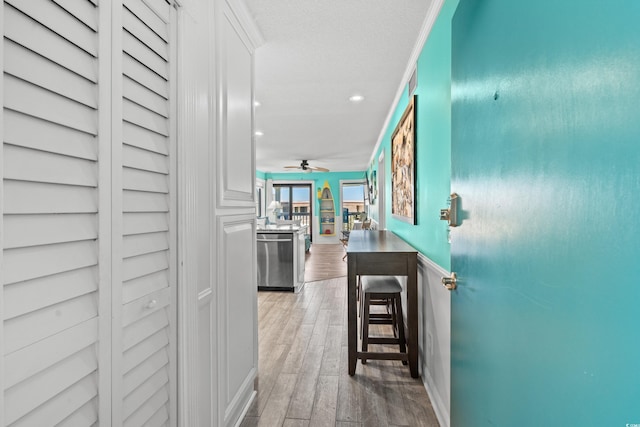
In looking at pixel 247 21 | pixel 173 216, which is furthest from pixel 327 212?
pixel 173 216

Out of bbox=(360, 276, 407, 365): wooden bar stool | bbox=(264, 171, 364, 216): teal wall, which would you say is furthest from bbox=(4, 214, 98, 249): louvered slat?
bbox=(264, 171, 364, 216): teal wall

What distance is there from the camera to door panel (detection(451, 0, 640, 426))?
0.44m

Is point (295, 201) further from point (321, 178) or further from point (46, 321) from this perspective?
point (46, 321)

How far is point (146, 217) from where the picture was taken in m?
1.03

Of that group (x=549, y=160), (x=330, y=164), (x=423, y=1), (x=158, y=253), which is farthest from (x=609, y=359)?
(x=330, y=164)

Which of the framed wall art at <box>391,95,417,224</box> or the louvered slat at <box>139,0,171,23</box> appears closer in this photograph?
the louvered slat at <box>139,0,171,23</box>

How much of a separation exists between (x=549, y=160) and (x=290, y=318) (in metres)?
3.31

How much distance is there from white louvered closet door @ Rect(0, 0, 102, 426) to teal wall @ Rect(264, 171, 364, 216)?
32.9 ft

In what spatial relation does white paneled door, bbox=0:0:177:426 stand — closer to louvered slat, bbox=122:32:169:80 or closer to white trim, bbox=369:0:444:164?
louvered slat, bbox=122:32:169:80

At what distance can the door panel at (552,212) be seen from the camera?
0.44 m

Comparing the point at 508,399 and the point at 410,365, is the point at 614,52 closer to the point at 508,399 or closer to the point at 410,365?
the point at 508,399

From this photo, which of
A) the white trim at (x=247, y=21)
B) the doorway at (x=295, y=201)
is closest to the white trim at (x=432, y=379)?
the white trim at (x=247, y=21)

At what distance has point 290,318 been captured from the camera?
11.7 ft

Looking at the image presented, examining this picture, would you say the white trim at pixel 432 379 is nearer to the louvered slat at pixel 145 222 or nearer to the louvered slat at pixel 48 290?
the louvered slat at pixel 145 222
